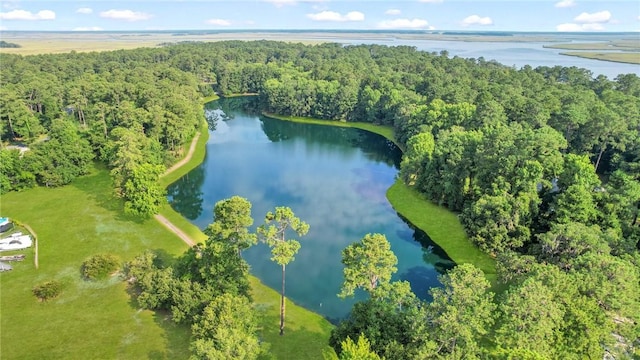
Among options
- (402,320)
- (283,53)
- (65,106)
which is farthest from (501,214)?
(283,53)

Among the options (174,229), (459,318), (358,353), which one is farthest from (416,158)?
(358,353)

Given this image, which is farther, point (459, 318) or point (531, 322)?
point (531, 322)

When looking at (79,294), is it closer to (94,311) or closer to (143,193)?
(94,311)

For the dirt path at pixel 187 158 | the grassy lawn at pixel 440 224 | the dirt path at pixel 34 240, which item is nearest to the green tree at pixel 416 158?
the grassy lawn at pixel 440 224

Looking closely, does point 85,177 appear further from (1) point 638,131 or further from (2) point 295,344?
(1) point 638,131

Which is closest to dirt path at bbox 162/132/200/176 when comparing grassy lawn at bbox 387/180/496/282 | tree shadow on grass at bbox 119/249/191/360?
tree shadow on grass at bbox 119/249/191/360

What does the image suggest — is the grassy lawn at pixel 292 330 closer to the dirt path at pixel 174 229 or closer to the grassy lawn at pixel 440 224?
the dirt path at pixel 174 229
